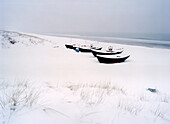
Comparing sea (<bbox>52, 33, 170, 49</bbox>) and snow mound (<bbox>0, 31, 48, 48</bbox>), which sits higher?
sea (<bbox>52, 33, 170, 49</bbox>)

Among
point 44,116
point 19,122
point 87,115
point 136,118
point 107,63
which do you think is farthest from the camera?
point 107,63

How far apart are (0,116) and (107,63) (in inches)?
284

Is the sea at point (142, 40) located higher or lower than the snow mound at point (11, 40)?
higher

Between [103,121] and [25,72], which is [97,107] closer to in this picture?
[103,121]

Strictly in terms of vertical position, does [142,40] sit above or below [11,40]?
above

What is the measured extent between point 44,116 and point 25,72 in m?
3.93

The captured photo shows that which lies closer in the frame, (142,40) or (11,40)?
(11,40)

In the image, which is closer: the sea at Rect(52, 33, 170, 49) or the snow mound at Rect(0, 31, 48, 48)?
the snow mound at Rect(0, 31, 48, 48)

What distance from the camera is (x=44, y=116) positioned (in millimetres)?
1363

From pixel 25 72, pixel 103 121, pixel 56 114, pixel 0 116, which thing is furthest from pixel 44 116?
pixel 25 72

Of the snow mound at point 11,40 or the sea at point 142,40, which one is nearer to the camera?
the snow mound at point 11,40

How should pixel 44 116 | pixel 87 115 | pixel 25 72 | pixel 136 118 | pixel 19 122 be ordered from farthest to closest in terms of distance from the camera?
pixel 25 72 → pixel 136 118 → pixel 87 115 → pixel 44 116 → pixel 19 122

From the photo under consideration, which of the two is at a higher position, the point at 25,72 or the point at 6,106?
the point at 6,106

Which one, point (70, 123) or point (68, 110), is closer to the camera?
point (70, 123)
